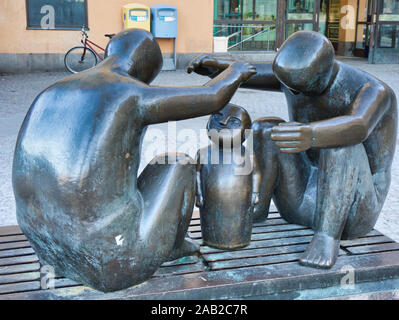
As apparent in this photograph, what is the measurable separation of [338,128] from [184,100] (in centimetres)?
80

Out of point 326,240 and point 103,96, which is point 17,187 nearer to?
point 103,96

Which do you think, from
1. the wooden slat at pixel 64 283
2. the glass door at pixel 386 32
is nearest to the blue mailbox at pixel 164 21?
the glass door at pixel 386 32

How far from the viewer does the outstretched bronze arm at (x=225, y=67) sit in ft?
9.72

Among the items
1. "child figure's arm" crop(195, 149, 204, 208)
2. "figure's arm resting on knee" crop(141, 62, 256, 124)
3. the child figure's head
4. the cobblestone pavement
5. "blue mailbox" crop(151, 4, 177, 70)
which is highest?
"blue mailbox" crop(151, 4, 177, 70)

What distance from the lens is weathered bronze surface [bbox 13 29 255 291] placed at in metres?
2.15

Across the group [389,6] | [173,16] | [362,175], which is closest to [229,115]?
[362,175]

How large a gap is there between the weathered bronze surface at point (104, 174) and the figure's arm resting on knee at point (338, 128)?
357 millimetres

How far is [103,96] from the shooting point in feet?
7.11

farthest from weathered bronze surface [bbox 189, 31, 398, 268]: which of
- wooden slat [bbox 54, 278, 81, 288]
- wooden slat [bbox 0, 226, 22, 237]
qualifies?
wooden slat [bbox 0, 226, 22, 237]

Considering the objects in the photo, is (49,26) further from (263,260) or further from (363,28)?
(263,260)

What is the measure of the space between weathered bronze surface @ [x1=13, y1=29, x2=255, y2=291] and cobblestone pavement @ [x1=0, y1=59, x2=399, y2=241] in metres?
2.09

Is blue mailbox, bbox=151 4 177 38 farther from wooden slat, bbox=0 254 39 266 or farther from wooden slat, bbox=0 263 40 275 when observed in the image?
wooden slat, bbox=0 263 40 275
